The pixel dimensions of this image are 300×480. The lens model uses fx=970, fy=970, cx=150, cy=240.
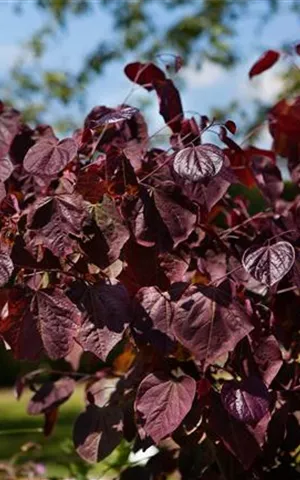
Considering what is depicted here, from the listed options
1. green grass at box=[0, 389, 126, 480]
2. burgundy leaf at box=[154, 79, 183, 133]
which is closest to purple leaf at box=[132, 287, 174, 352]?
burgundy leaf at box=[154, 79, 183, 133]

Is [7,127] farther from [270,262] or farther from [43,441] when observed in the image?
[43,441]

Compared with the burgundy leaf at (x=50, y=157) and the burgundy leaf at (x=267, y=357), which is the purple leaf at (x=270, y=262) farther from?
the burgundy leaf at (x=50, y=157)

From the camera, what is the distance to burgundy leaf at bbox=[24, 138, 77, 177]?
1567 millimetres

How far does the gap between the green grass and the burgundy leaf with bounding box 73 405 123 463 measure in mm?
923

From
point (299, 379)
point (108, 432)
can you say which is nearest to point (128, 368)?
point (108, 432)

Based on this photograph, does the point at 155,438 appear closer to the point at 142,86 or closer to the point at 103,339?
the point at 103,339

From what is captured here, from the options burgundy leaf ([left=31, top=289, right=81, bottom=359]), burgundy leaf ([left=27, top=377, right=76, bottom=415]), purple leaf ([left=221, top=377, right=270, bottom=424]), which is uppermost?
burgundy leaf ([left=31, top=289, right=81, bottom=359])

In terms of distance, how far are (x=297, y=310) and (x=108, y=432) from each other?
1.43ft

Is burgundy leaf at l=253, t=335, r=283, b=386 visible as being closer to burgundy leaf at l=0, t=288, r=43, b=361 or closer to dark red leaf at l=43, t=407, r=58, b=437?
burgundy leaf at l=0, t=288, r=43, b=361

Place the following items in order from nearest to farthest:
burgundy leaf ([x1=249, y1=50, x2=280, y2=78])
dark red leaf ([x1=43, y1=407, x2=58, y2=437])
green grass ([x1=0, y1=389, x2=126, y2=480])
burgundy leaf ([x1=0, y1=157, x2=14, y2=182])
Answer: burgundy leaf ([x1=0, y1=157, x2=14, y2=182]), dark red leaf ([x1=43, y1=407, x2=58, y2=437]), burgundy leaf ([x1=249, y1=50, x2=280, y2=78]), green grass ([x1=0, y1=389, x2=126, y2=480])

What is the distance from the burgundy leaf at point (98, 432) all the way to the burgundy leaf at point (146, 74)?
0.69 metres

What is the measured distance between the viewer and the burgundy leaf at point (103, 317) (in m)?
1.46

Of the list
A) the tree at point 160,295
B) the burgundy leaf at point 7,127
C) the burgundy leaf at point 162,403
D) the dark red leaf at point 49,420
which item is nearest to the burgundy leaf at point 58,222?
the tree at point 160,295

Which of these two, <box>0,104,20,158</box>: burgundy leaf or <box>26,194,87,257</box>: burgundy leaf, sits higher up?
<box>0,104,20,158</box>: burgundy leaf
